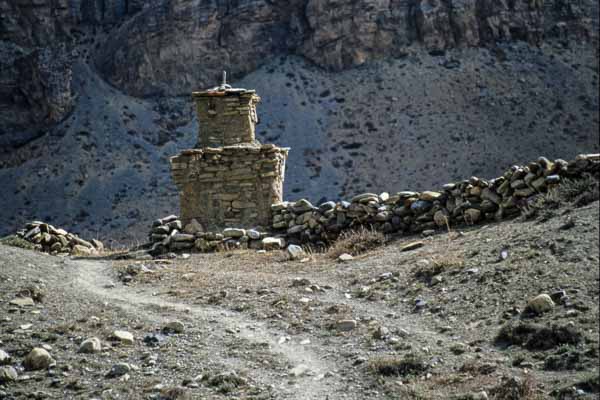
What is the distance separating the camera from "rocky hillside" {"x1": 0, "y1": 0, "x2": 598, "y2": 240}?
50562 millimetres

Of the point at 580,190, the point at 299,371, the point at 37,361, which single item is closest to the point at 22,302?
the point at 37,361

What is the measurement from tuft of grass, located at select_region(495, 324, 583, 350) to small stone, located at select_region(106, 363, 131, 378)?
3.18 m

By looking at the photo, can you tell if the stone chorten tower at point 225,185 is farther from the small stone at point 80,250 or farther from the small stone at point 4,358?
the small stone at point 4,358

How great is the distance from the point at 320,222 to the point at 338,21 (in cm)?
4838

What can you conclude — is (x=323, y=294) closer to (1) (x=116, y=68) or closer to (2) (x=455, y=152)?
(2) (x=455, y=152)

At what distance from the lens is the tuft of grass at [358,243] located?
12336 millimetres

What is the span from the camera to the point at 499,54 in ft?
190

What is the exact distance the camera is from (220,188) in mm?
15508

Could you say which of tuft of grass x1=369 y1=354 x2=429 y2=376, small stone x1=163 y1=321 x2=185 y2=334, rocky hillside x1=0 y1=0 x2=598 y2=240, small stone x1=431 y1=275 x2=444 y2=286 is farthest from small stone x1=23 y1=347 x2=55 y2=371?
rocky hillside x1=0 y1=0 x2=598 y2=240

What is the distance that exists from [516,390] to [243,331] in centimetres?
297

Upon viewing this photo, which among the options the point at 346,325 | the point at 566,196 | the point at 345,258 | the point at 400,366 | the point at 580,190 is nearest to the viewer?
the point at 400,366

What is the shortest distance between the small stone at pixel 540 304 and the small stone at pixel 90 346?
391 centimetres

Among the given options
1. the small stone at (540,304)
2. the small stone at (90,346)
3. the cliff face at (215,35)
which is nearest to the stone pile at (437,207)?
the small stone at (540,304)

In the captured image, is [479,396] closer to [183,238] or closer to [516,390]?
[516,390]
